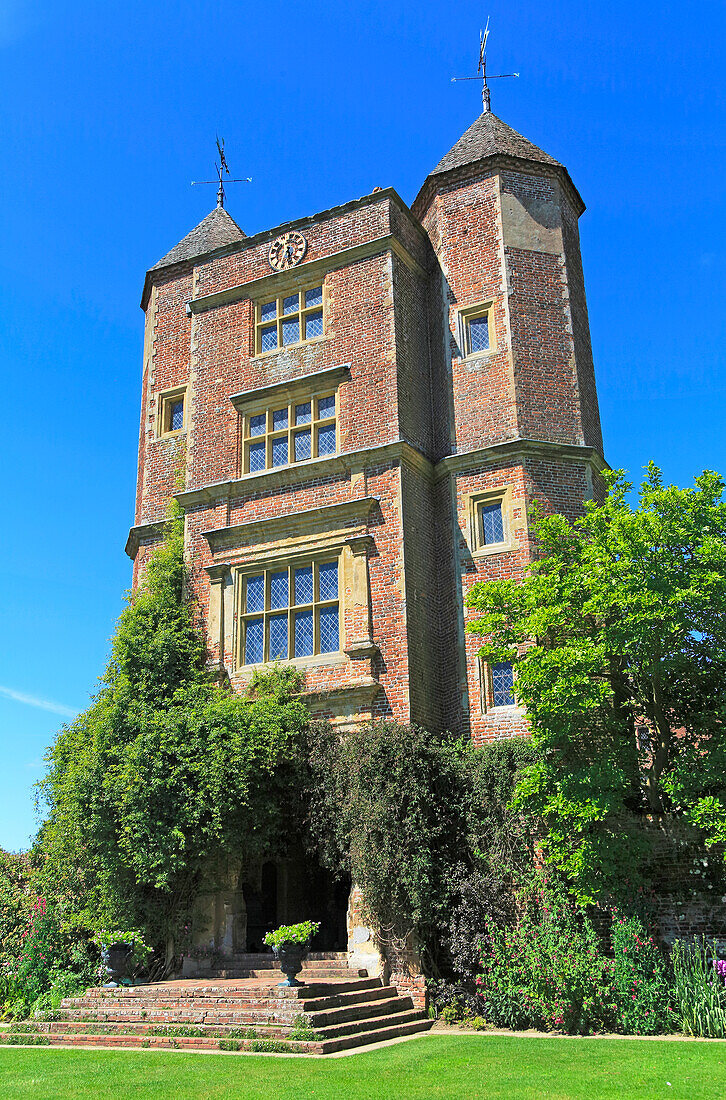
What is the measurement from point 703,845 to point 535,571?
5.07 metres

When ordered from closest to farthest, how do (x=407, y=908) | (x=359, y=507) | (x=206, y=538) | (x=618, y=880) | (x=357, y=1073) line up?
(x=357, y=1073)
(x=618, y=880)
(x=407, y=908)
(x=359, y=507)
(x=206, y=538)

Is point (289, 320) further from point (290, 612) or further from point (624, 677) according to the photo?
point (624, 677)

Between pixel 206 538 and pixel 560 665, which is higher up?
pixel 206 538

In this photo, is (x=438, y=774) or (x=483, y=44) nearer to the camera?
(x=438, y=774)

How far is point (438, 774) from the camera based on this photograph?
1495 cm

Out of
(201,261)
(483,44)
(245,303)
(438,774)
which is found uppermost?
(483,44)

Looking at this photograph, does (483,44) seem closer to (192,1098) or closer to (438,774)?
(438,774)

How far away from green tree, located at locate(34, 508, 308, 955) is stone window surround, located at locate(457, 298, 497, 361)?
752 centimetres

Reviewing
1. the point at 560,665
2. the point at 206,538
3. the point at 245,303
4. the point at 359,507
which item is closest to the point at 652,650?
the point at 560,665

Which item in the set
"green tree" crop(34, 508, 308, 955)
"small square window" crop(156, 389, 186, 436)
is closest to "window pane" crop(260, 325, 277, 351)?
"small square window" crop(156, 389, 186, 436)

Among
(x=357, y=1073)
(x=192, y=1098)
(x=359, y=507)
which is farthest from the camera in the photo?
(x=359, y=507)

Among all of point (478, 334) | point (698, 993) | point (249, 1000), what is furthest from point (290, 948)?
point (478, 334)

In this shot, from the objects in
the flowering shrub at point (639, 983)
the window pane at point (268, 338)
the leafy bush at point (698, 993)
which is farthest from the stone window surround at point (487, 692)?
the window pane at point (268, 338)

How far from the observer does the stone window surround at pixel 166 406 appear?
73.7ft
